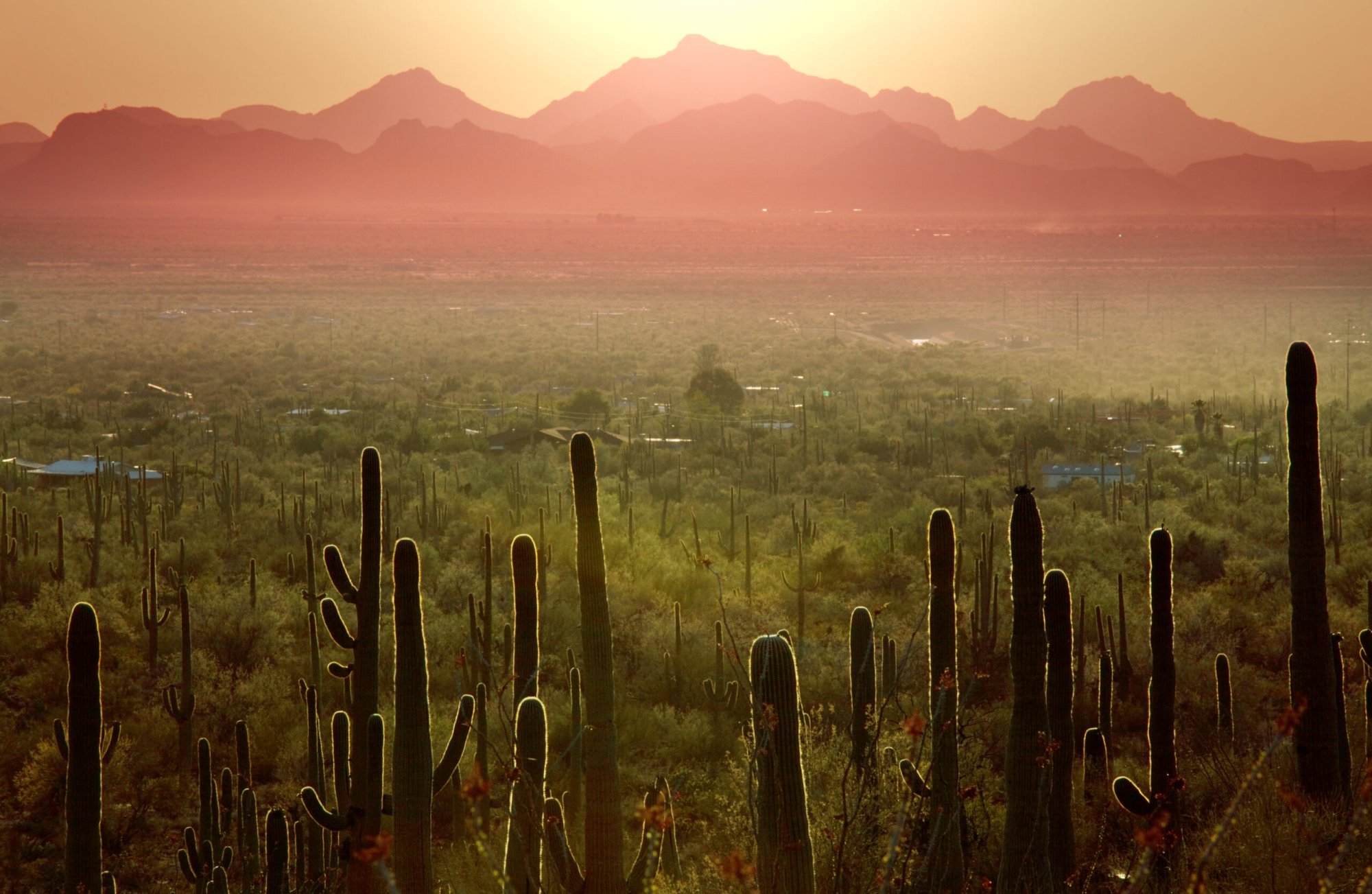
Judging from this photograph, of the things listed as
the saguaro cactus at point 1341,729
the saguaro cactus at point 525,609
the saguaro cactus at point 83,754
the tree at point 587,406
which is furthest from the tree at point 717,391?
the saguaro cactus at point 83,754

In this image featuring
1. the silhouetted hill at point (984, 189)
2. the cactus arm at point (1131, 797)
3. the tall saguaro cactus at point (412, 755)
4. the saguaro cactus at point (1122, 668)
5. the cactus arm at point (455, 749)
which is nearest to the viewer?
the tall saguaro cactus at point (412, 755)

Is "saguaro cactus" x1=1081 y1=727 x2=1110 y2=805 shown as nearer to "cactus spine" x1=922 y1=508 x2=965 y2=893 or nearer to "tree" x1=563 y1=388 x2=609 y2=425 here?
"cactus spine" x1=922 y1=508 x2=965 y2=893

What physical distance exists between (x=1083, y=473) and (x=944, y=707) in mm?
Result: 31262

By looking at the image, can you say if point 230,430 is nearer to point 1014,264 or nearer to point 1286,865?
point 1286,865

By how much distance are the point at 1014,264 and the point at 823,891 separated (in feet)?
450

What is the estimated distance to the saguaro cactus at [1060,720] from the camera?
10.7 m

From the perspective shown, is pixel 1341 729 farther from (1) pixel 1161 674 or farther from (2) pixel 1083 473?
(2) pixel 1083 473

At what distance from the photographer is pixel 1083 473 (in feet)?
131

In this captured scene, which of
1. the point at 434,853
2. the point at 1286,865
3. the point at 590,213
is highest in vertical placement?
the point at 590,213

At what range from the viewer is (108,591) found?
70.6 feet

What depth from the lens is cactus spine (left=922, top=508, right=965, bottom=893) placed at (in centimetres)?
1002

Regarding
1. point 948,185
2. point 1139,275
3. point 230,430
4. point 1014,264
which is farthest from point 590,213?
point 230,430

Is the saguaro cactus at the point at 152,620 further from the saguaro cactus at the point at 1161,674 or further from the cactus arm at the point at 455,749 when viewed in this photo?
the saguaro cactus at the point at 1161,674

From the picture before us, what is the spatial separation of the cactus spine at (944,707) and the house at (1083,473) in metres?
26.7
